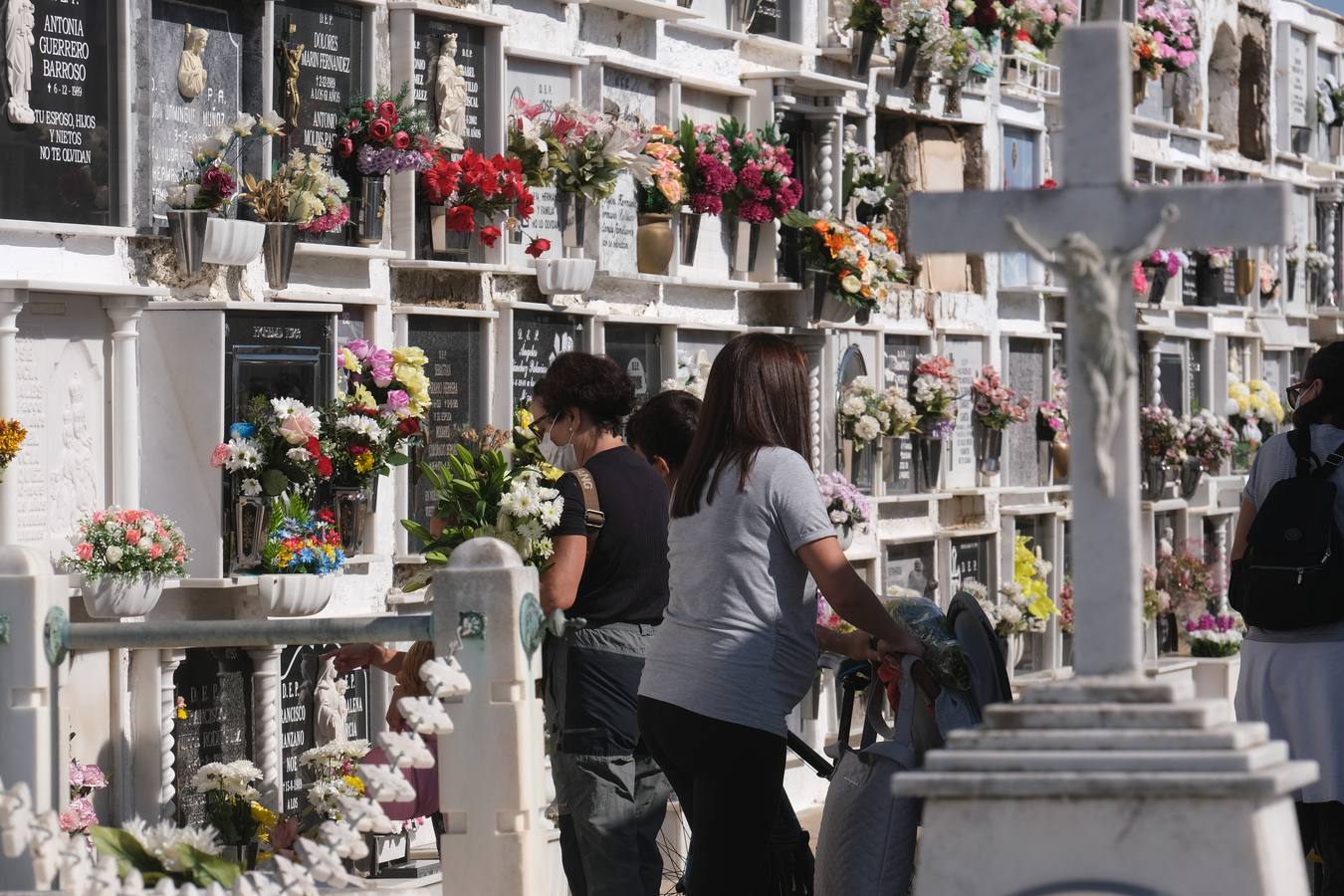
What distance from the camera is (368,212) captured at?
323 inches

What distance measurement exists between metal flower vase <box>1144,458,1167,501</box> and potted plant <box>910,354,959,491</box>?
3.01m

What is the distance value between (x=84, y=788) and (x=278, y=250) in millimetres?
1980

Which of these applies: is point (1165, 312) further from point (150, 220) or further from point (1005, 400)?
point (150, 220)

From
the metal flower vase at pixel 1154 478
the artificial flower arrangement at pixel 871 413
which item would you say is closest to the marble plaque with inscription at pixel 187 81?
the artificial flower arrangement at pixel 871 413

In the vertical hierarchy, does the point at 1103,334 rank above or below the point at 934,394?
below

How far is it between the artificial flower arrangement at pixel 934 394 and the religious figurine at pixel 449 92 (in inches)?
179

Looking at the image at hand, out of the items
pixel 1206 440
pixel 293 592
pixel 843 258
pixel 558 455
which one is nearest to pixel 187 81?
pixel 293 592

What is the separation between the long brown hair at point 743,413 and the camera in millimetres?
4562

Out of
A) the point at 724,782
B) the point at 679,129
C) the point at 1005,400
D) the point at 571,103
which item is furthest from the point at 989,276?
the point at 724,782

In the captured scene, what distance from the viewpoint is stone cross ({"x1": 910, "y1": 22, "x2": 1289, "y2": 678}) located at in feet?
10.8

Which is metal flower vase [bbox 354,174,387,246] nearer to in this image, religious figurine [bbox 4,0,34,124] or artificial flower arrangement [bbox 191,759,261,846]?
religious figurine [bbox 4,0,34,124]

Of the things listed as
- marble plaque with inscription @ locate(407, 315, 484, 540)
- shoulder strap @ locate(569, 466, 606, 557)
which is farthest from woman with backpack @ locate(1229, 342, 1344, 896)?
marble plaque with inscription @ locate(407, 315, 484, 540)

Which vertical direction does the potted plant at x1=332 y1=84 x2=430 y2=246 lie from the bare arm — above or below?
above

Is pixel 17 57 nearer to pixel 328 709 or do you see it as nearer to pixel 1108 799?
pixel 328 709
